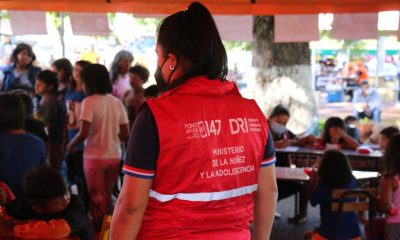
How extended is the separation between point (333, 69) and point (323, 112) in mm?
1129

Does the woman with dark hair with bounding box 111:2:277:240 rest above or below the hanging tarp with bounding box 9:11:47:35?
below

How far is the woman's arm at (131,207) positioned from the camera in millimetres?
1897

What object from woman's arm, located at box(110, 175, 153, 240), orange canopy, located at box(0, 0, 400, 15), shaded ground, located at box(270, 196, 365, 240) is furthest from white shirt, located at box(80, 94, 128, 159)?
woman's arm, located at box(110, 175, 153, 240)

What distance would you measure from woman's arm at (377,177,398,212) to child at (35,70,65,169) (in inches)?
135

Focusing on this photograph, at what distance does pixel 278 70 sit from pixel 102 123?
4.33m

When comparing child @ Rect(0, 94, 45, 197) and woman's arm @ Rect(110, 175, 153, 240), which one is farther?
child @ Rect(0, 94, 45, 197)

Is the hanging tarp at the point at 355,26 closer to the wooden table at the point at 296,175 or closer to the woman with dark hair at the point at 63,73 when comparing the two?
the wooden table at the point at 296,175

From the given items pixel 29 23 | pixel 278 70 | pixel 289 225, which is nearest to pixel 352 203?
pixel 289 225

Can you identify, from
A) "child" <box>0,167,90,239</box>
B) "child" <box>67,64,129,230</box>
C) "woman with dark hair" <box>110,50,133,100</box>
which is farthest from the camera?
"woman with dark hair" <box>110,50,133,100</box>

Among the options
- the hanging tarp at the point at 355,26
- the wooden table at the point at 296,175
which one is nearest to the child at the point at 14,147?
the wooden table at the point at 296,175

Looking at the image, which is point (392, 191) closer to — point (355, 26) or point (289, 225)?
point (289, 225)

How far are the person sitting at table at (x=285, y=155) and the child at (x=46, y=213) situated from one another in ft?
11.1

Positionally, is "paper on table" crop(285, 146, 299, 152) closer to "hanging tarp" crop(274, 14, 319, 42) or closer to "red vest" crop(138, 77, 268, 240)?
"hanging tarp" crop(274, 14, 319, 42)

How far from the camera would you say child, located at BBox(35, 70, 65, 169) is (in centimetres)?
614
